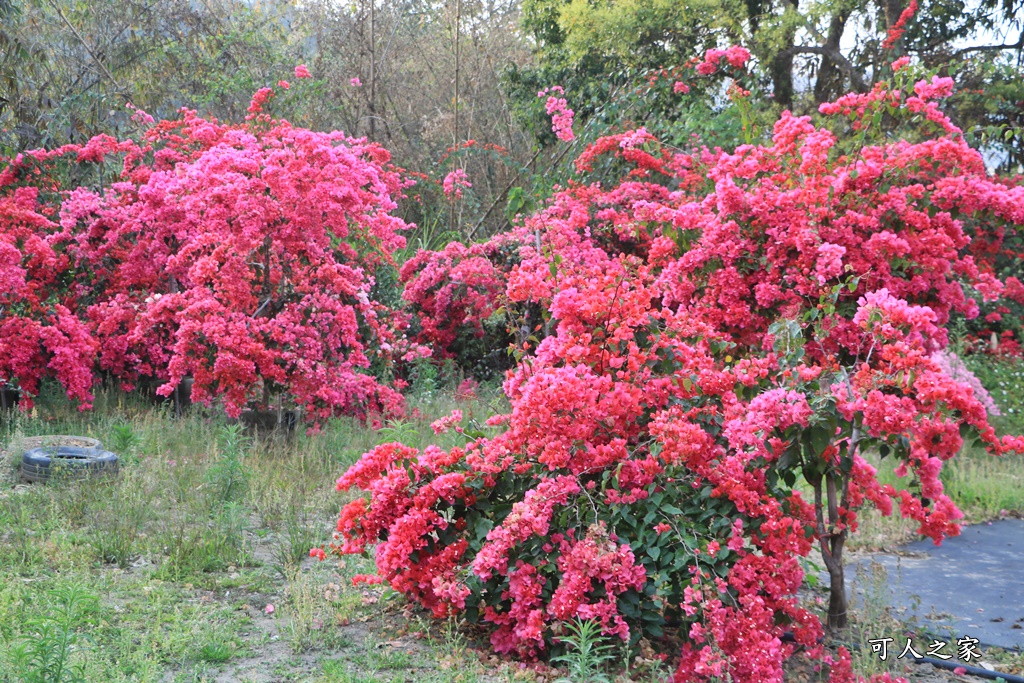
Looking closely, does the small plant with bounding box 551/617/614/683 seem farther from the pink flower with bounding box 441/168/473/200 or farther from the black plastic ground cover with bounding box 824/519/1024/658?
the pink flower with bounding box 441/168/473/200

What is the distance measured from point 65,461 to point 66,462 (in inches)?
0.5

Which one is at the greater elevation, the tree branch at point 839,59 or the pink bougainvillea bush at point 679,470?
the tree branch at point 839,59

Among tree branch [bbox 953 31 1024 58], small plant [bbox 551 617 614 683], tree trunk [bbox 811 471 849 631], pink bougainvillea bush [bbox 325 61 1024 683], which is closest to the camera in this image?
small plant [bbox 551 617 614 683]

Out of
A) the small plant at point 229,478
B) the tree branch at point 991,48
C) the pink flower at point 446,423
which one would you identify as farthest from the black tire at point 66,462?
the tree branch at point 991,48

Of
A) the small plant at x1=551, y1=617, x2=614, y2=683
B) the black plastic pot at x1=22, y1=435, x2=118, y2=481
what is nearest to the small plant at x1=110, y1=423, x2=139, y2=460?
the black plastic pot at x1=22, y1=435, x2=118, y2=481

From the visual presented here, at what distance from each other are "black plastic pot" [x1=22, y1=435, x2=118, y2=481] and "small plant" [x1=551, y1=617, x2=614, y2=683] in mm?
3139

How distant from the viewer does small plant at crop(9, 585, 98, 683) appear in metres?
2.80

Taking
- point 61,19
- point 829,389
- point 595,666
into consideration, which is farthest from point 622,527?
point 61,19

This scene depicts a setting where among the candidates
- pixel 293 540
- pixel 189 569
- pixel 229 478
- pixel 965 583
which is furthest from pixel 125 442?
pixel 965 583

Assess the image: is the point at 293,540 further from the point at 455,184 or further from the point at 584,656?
the point at 455,184

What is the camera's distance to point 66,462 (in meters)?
5.37

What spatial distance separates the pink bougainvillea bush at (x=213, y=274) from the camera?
654 cm

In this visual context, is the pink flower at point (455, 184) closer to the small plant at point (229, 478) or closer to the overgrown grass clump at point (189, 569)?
the overgrown grass clump at point (189, 569)

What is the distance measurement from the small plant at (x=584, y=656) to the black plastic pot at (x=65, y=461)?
10.3 feet
